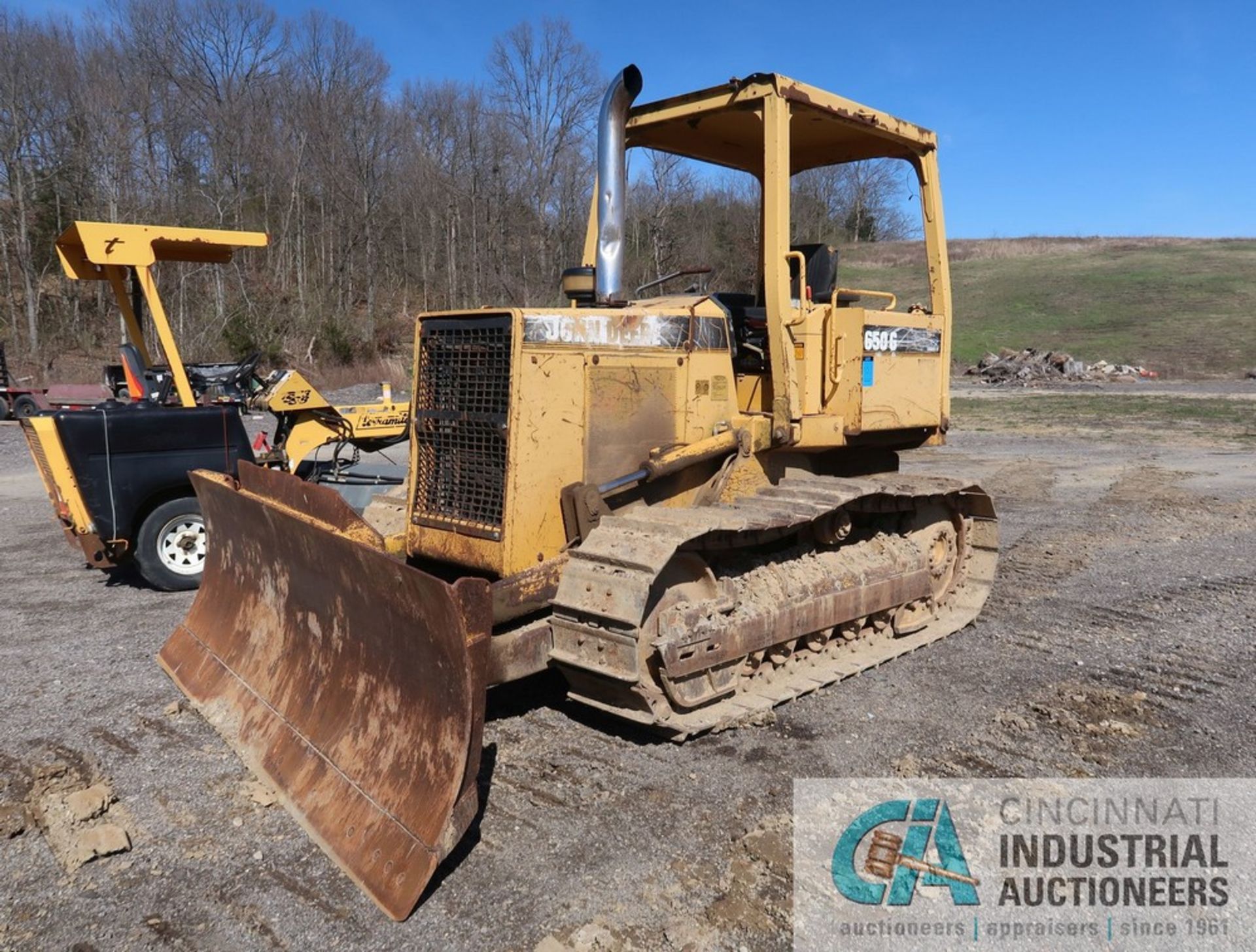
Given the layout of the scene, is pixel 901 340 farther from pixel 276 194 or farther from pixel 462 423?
pixel 276 194

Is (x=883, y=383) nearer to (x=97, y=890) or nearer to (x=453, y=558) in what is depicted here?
(x=453, y=558)

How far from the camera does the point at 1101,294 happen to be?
44.2 m

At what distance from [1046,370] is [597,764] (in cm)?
3176

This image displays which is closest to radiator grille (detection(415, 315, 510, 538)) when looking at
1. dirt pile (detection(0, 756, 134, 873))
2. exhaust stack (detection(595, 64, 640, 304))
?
exhaust stack (detection(595, 64, 640, 304))

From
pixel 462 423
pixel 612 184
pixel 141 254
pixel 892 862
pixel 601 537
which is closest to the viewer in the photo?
pixel 892 862

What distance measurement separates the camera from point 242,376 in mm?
9086

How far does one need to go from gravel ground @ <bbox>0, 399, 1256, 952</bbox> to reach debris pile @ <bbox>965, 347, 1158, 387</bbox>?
25.8m

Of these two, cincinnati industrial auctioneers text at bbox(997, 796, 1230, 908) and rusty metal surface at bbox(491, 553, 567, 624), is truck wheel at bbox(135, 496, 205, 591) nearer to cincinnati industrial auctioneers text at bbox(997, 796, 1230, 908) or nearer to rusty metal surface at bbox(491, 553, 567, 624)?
rusty metal surface at bbox(491, 553, 567, 624)

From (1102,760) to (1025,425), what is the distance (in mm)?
16712

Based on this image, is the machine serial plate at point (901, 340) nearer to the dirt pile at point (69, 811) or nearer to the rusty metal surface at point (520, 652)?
the rusty metal surface at point (520, 652)

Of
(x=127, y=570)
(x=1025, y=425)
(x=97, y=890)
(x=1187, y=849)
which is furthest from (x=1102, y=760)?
(x=1025, y=425)

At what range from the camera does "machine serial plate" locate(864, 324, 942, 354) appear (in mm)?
5430

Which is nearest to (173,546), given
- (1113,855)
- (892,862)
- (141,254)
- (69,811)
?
(141,254)

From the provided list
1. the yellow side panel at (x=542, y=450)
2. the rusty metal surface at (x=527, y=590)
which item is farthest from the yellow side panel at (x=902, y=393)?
the rusty metal surface at (x=527, y=590)
